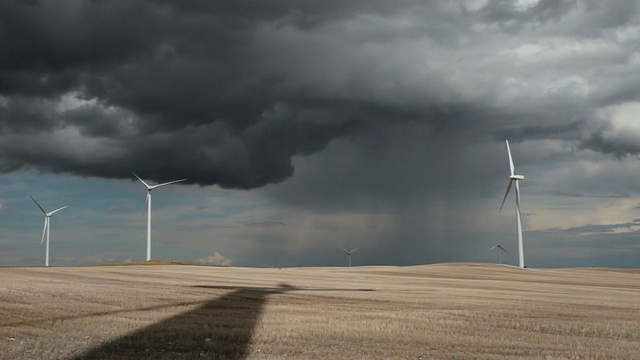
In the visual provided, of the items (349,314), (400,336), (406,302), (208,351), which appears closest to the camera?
(208,351)

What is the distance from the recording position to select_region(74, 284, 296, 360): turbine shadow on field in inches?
599

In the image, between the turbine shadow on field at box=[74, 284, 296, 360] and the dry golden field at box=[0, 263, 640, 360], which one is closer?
the turbine shadow on field at box=[74, 284, 296, 360]

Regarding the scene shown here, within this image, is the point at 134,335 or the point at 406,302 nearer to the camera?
the point at 134,335

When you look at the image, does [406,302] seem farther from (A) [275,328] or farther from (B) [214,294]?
(A) [275,328]

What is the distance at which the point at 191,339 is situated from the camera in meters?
17.7

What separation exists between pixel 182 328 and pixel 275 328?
2926 mm

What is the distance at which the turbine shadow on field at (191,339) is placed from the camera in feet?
49.9

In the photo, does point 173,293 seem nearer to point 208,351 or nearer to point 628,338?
point 208,351

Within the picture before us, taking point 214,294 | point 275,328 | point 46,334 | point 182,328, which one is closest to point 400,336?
point 275,328

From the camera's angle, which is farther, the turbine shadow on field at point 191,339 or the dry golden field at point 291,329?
the dry golden field at point 291,329

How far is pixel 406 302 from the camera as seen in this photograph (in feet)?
106

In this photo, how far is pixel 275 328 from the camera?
20078mm

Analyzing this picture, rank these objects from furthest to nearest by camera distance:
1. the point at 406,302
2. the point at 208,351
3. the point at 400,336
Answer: the point at 406,302, the point at 400,336, the point at 208,351

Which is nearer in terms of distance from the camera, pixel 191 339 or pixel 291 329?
pixel 191 339
